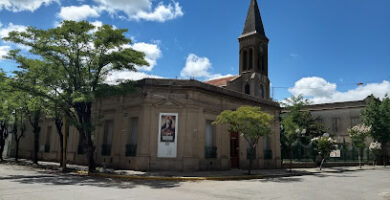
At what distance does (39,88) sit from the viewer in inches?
718

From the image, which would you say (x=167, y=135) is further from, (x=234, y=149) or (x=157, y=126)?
(x=234, y=149)

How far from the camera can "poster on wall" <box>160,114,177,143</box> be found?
1955 centimetres

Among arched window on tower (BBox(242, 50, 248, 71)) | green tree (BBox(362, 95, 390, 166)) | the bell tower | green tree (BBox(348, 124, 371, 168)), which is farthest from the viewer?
arched window on tower (BBox(242, 50, 248, 71))

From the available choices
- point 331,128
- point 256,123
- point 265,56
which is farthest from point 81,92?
point 331,128

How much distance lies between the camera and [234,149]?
23203mm

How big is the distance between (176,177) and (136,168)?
4512 mm

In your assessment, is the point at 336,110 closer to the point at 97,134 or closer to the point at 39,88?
the point at 97,134

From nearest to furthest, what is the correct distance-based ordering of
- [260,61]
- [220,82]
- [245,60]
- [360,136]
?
[360,136], [220,82], [260,61], [245,60]

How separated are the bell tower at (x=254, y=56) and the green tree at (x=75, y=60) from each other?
2830cm

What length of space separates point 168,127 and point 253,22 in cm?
3270

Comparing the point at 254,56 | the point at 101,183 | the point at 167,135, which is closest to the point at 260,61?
the point at 254,56

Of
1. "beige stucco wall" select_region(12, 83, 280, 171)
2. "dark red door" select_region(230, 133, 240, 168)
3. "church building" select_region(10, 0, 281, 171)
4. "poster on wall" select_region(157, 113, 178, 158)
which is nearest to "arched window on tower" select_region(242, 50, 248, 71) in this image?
"church building" select_region(10, 0, 281, 171)

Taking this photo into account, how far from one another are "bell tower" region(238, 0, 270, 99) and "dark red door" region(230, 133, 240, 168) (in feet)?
68.8

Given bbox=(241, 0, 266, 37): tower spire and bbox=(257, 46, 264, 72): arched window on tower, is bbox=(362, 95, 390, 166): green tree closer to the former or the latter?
bbox=(257, 46, 264, 72): arched window on tower
